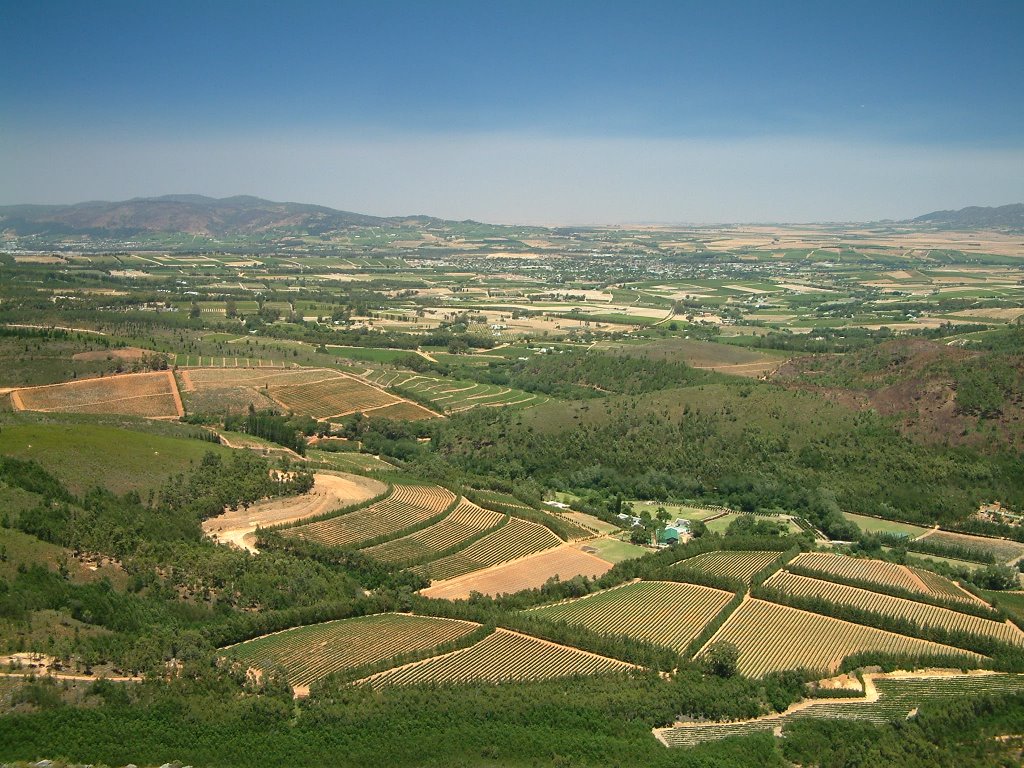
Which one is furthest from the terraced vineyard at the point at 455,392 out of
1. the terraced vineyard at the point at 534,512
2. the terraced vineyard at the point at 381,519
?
the terraced vineyard at the point at 381,519

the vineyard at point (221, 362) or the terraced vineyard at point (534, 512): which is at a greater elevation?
the vineyard at point (221, 362)

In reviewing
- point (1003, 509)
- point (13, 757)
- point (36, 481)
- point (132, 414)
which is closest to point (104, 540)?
point (36, 481)

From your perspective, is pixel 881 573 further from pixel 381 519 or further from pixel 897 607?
pixel 381 519

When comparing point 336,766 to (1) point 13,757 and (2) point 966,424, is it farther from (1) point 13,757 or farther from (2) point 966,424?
(2) point 966,424

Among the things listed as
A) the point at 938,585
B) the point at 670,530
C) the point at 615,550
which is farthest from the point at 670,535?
the point at 938,585

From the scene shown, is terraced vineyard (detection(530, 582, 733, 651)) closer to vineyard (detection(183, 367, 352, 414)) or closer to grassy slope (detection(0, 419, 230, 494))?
grassy slope (detection(0, 419, 230, 494))

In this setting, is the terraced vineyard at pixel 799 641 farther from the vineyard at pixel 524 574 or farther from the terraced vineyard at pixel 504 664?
the vineyard at pixel 524 574

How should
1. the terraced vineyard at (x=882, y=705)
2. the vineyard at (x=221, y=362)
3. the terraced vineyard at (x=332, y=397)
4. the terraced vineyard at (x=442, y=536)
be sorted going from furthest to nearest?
the vineyard at (x=221, y=362), the terraced vineyard at (x=332, y=397), the terraced vineyard at (x=442, y=536), the terraced vineyard at (x=882, y=705)
